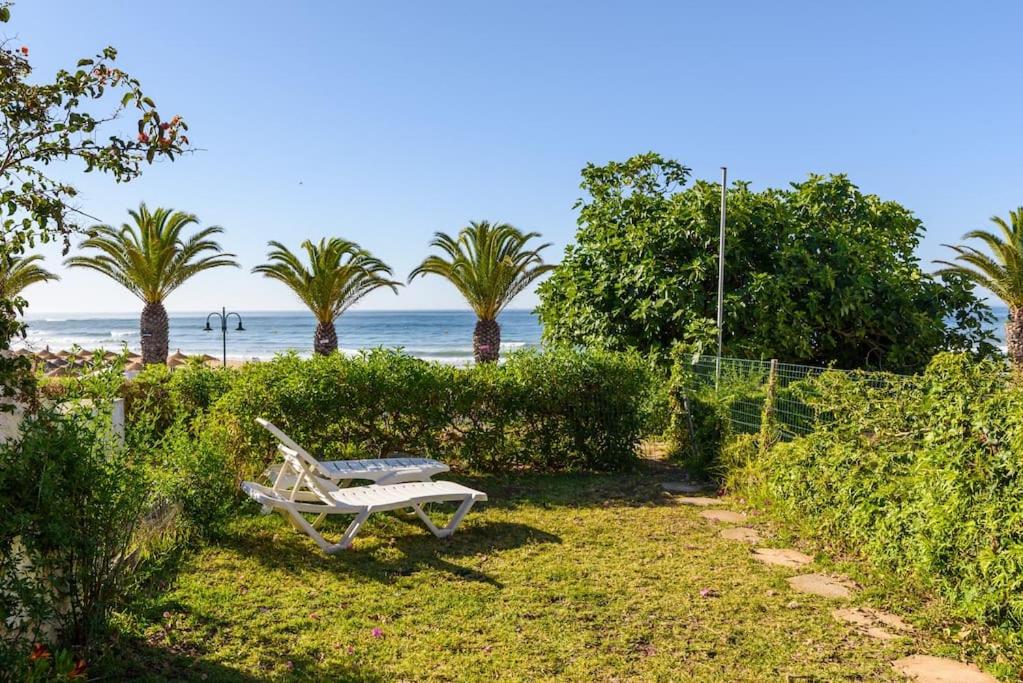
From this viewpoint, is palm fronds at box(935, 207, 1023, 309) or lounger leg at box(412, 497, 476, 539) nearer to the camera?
lounger leg at box(412, 497, 476, 539)

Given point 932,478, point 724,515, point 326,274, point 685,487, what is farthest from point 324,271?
→ point 932,478

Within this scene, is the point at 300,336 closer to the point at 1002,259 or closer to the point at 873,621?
the point at 1002,259

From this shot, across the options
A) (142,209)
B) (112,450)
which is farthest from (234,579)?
(142,209)

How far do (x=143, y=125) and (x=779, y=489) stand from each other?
5755 mm

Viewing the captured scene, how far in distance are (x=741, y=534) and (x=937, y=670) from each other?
268cm

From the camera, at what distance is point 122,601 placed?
12.9ft

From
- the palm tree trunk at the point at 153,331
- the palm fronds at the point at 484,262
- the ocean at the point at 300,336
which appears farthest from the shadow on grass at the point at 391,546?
the ocean at the point at 300,336

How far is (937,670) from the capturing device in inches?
156

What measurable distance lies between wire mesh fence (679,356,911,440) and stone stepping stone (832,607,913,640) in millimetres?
1936

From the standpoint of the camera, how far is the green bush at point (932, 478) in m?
3.97

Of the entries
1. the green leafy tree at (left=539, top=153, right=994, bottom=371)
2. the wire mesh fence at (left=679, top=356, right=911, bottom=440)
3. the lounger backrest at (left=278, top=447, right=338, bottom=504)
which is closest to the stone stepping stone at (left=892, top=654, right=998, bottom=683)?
the wire mesh fence at (left=679, top=356, right=911, bottom=440)

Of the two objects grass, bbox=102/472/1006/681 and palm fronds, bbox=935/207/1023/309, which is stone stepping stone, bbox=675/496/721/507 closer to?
grass, bbox=102/472/1006/681

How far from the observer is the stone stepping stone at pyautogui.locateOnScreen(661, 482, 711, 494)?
8422mm

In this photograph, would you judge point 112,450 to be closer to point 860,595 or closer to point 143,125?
point 143,125
